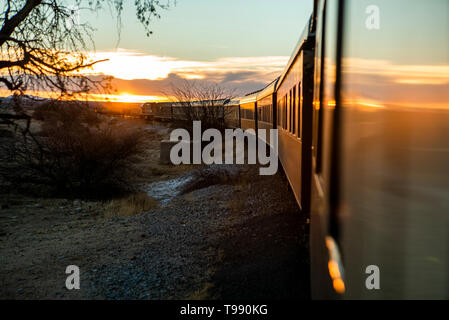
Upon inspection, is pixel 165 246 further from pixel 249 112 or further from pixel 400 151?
pixel 249 112

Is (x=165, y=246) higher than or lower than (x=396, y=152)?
lower

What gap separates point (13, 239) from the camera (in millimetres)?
9055

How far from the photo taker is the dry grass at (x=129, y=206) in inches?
453

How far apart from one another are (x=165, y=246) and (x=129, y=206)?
5.15m

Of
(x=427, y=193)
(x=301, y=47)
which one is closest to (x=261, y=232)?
(x=301, y=47)

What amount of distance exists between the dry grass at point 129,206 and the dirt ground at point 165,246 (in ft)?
0.12

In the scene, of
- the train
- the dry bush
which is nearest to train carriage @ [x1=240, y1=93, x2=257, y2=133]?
the dry bush

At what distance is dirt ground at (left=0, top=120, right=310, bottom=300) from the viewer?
5.51 m

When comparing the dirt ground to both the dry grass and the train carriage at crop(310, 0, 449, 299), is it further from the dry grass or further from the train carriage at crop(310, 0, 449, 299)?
the train carriage at crop(310, 0, 449, 299)

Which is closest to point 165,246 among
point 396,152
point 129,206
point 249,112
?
point 129,206

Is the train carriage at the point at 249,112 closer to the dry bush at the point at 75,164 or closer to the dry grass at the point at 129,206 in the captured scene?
the dry bush at the point at 75,164

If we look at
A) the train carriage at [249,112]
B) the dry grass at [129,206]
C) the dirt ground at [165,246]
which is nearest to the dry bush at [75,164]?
the dirt ground at [165,246]

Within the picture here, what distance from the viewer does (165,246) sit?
296 inches
